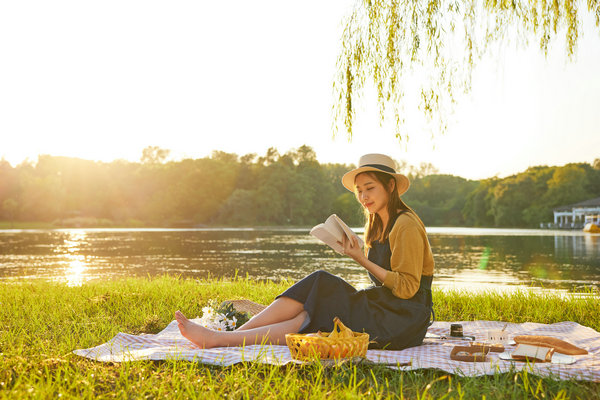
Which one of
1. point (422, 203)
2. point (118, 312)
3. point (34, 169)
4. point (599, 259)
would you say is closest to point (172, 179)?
point (34, 169)

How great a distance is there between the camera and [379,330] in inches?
144

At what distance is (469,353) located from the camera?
3.46 meters

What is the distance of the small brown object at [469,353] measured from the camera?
337 centimetres

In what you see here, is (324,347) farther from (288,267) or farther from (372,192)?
(288,267)

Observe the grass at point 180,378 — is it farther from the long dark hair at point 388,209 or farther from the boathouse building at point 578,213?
the boathouse building at point 578,213

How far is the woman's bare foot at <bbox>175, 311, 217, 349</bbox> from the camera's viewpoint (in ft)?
11.7

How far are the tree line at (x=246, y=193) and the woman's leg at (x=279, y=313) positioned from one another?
63188 mm

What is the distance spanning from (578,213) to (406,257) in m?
66.6

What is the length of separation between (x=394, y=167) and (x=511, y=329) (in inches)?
70.7

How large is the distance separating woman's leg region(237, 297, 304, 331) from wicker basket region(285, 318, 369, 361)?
45cm

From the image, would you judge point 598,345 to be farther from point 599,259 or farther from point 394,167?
point 599,259

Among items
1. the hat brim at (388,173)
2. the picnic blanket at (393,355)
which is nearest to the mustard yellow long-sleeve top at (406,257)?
the hat brim at (388,173)

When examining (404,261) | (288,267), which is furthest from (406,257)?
(288,267)

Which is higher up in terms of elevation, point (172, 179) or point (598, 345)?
point (172, 179)
